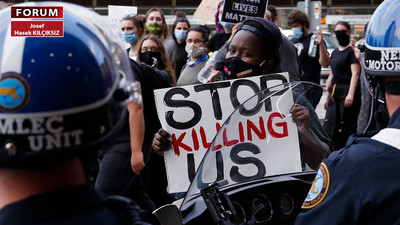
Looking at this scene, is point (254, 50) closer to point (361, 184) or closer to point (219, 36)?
→ point (361, 184)

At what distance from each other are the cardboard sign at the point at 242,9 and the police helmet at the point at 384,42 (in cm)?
345

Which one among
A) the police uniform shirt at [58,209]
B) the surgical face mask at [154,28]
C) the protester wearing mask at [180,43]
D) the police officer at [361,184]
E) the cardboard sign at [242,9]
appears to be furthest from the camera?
the protester wearing mask at [180,43]

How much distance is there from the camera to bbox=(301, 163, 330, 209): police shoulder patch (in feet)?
7.09

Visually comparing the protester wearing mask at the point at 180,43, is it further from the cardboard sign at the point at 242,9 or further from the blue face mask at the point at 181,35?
the cardboard sign at the point at 242,9

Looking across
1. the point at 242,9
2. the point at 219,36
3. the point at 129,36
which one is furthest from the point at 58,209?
the point at 219,36

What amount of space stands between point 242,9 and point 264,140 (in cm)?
358

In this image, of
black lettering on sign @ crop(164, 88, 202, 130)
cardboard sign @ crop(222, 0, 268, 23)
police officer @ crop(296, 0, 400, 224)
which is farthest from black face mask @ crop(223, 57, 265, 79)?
cardboard sign @ crop(222, 0, 268, 23)

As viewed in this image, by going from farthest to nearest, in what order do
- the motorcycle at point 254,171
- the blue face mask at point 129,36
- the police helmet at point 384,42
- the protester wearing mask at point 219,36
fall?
the protester wearing mask at point 219,36, the blue face mask at point 129,36, the motorcycle at point 254,171, the police helmet at point 384,42

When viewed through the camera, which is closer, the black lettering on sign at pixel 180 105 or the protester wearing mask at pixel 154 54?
the black lettering on sign at pixel 180 105

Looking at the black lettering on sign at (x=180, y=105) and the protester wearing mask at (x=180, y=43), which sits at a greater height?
the black lettering on sign at (x=180, y=105)

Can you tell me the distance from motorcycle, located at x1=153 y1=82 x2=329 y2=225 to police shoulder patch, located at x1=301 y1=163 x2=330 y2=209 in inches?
13.3

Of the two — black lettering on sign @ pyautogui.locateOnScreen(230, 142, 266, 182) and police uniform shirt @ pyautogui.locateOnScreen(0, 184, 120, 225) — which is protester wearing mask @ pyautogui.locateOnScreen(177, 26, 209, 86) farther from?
police uniform shirt @ pyautogui.locateOnScreen(0, 184, 120, 225)

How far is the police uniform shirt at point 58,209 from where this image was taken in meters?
1.48

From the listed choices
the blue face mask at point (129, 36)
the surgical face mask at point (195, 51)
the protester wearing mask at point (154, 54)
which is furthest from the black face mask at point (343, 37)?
the protester wearing mask at point (154, 54)
